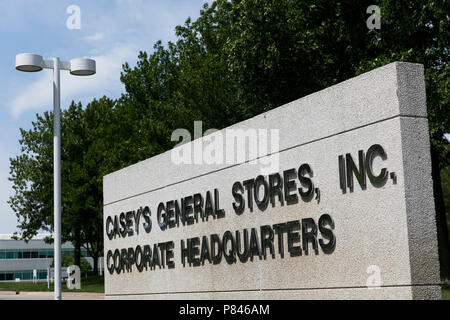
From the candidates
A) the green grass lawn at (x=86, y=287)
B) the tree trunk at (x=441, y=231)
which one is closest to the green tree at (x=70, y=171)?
the green grass lawn at (x=86, y=287)

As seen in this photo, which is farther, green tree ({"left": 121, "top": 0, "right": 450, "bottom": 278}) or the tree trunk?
the tree trunk

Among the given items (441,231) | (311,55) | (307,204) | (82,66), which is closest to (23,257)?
(311,55)

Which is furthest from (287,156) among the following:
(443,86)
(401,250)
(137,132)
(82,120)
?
(82,120)

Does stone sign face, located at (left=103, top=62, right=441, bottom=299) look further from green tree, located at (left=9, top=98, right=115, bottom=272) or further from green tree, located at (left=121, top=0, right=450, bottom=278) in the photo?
green tree, located at (left=9, top=98, right=115, bottom=272)

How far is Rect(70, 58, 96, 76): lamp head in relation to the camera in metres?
14.4

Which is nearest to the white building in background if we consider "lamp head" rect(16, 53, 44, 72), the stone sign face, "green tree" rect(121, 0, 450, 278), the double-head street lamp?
"green tree" rect(121, 0, 450, 278)

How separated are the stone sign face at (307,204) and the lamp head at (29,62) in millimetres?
3603

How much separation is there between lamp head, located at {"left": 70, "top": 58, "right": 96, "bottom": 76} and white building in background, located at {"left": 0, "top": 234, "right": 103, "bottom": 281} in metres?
88.8

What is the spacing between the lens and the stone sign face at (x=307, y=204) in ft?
25.1

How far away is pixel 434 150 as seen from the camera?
74.1 feet

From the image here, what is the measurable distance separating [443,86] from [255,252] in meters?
12.5
